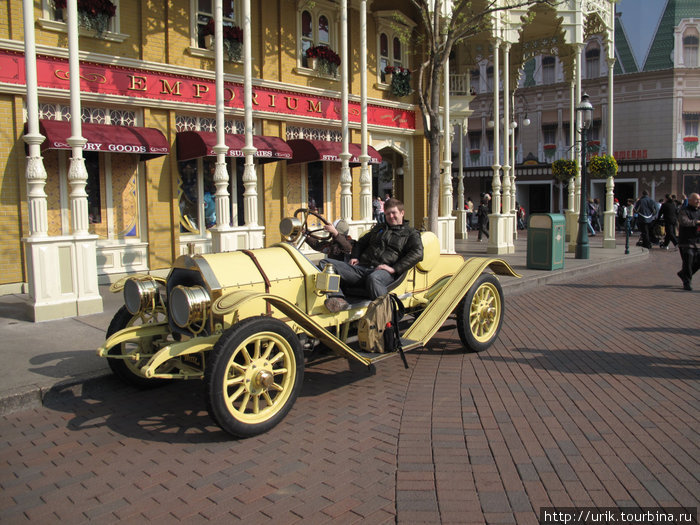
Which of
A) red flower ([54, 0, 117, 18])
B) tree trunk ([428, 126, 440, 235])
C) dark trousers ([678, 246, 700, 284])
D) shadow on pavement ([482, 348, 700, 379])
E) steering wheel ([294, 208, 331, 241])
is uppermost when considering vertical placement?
red flower ([54, 0, 117, 18])

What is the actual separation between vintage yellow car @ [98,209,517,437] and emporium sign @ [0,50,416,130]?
6978mm

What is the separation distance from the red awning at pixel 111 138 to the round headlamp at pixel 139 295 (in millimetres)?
5924

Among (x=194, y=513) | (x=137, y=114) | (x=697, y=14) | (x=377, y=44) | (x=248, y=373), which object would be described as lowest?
(x=194, y=513)

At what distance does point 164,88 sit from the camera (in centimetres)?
1234

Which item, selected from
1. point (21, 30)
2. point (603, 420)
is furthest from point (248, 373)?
point (21, 30)

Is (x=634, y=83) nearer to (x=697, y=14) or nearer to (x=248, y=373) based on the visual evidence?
(x=697, y=14)

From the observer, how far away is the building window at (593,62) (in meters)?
37.0

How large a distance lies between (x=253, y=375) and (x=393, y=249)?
2.45 metres

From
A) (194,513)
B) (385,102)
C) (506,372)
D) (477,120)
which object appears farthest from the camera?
(477,120)

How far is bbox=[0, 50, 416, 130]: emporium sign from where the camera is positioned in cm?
1061

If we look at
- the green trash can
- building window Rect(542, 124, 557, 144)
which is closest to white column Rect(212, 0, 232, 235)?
the green trash can

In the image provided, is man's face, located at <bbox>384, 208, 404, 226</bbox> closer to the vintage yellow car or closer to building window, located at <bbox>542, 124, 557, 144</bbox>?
the vintage yellow car

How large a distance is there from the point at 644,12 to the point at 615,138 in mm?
7739

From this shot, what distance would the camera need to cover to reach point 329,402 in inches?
202
